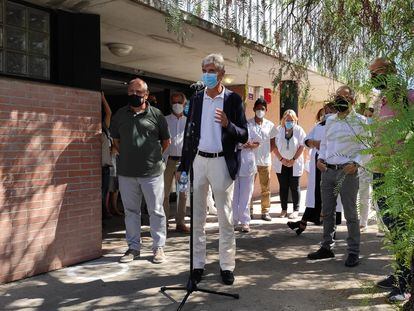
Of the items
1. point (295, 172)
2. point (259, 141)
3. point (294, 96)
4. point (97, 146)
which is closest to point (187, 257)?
point (97, 146)

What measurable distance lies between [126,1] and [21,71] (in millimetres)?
1360

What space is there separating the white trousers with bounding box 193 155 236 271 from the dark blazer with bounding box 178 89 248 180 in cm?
9

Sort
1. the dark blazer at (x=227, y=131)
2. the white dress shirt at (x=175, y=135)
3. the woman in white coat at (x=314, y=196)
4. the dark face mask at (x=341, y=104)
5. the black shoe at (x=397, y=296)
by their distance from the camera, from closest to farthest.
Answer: the black shoe at (x=397, y=296), the dark blazer at (x=227, y=131), the dark face mask at (x=341, y=104), the woman in white coat at (x=314, y=196), the white dress shirt at (x=175, y=135)

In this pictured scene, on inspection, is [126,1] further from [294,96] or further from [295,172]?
[295,172]

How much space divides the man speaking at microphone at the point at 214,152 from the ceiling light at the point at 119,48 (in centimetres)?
294

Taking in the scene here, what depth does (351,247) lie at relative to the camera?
515 centimetres

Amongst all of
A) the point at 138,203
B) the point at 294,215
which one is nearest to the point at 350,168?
the point at 138,203

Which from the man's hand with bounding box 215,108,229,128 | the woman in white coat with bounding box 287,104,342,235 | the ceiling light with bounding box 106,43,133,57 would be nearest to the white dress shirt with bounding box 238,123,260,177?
the woman in white coat with bounding box 287,104,342,235

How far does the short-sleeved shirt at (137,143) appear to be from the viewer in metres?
5.26

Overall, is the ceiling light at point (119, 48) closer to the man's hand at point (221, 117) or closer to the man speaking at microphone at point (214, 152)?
the man speaking at microphone at point (214, 152)

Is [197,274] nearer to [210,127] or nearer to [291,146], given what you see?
[210,127]

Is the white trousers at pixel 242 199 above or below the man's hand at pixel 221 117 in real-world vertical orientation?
below

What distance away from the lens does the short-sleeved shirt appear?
5.26m

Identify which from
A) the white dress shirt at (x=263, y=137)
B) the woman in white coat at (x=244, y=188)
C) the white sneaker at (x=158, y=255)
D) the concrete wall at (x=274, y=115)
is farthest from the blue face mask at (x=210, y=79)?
the concrete wall at (x=274, y=115)
